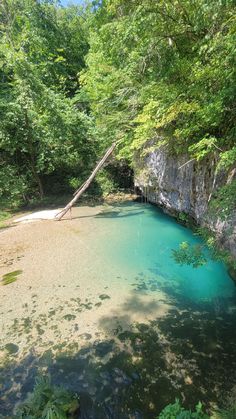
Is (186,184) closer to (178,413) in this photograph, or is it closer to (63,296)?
(63,296)

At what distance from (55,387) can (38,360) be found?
67 centimetres

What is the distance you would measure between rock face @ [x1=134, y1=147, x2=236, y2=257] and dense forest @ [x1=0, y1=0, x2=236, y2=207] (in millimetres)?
530

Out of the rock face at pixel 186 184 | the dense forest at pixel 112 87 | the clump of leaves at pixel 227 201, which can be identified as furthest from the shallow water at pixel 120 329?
the dense forest at pixel 112 87

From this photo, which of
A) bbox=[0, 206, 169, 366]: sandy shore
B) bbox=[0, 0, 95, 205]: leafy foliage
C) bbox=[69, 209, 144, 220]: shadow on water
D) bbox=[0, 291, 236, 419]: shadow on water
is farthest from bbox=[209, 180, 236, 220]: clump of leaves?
bbox=[0, 0, 95, 205]: leafy foliage

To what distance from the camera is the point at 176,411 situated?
258 cm

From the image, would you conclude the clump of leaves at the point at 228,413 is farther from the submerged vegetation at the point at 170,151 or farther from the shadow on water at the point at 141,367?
the shadow on water at the point at 141,367

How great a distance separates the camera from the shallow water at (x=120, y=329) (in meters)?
3.38

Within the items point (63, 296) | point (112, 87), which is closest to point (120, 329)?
point (63, 296)

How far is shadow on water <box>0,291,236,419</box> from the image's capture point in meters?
3.24

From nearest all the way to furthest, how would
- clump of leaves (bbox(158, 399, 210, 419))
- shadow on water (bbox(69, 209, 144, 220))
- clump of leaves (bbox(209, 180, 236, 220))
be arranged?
clump of leaves (bbox(158, 399, 210, 419)), clump of leaves (bbox(209, 180, 236, 220)), shadow on water (bbox(69, 209, 144, 220))

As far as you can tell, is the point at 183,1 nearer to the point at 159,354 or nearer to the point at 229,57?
the point at 229,57

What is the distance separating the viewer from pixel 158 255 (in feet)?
25.3

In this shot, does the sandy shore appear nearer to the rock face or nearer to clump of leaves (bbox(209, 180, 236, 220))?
the rock face

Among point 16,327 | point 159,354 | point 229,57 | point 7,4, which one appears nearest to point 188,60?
point 229,57
